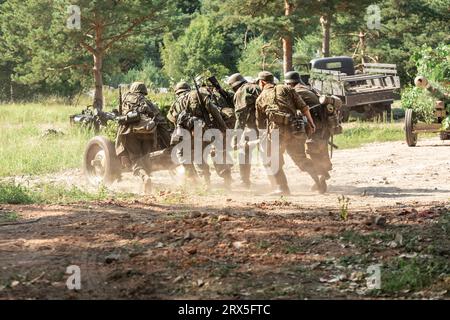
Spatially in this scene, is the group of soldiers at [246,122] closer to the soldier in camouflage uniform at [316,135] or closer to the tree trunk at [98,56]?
the soldier in camouflage uniform at [316,135]

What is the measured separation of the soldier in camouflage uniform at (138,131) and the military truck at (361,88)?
11.8m

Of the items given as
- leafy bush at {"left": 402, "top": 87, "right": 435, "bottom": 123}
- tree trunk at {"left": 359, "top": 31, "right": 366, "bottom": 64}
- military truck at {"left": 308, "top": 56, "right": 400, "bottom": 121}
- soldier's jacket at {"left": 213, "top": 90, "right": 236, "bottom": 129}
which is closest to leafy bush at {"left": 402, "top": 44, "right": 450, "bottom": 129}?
leafy bush at {"left": 402, "top": 87, "right": 435, "bottom": 123}

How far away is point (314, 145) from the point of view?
13.6m

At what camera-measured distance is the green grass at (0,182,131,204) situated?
12.7m

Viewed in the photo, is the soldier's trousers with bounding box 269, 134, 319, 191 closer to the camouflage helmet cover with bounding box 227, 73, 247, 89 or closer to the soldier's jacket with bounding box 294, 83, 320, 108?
the soldier's jacket with bounding box 294, 83, 320, 108

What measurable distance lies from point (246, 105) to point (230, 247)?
5.38 meters

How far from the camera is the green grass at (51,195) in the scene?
41.6 ft

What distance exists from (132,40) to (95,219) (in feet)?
72.8

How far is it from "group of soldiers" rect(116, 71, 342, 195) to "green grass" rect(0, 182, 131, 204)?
88 centimetres

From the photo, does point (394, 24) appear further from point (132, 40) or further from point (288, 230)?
point (288, 230)

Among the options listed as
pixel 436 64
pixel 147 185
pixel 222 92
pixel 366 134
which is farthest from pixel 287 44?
pixel 147 185

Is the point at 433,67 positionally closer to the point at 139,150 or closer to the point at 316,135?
the point at 316,135

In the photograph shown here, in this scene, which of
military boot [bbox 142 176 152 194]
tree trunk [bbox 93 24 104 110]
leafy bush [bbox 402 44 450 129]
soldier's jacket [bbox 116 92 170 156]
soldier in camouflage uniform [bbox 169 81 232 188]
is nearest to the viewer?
military boot [bbox 142 176 152 194]

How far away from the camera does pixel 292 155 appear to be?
13211mm
